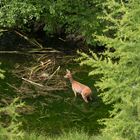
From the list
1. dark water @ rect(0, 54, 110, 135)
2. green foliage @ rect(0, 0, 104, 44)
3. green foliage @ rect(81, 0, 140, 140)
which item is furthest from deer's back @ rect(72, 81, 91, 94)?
green foliage @ rect(81, 0, 140, 140)

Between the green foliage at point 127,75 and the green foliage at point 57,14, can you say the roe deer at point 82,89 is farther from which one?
the green foliage at point 127,75

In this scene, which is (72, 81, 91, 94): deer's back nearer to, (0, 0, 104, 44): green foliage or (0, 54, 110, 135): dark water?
(0, 54, 110, 135): dark water

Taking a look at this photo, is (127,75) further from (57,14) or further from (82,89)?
(57,14)

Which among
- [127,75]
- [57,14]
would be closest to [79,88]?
[57,14]

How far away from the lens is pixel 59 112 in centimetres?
1296

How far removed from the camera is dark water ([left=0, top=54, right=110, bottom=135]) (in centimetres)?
1209

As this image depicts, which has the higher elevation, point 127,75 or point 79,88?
point 127,75

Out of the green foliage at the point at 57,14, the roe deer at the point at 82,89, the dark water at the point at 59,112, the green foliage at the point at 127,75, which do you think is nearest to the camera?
the green foliage at the point at 127,75

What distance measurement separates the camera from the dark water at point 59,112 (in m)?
12.1

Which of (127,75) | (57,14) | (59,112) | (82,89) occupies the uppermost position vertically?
(57,14)

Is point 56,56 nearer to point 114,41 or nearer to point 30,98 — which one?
point 30,98

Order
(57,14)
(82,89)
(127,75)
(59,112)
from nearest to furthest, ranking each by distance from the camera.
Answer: (127,75), (59,112), (82,89), (57,14)

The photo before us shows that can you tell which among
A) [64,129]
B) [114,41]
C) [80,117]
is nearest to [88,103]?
[80,117]

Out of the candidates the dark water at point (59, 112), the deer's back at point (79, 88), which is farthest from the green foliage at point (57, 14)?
the deer's back at point (79, 88)
